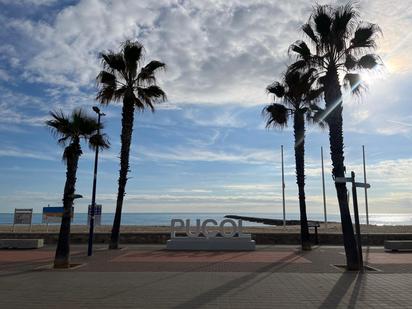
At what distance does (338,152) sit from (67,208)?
355 inches

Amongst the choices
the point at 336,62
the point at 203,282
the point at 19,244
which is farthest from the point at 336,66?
the point at 19,244

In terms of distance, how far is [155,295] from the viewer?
32.0 ft

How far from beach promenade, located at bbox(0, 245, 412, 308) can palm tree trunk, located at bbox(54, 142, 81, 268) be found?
0.62 m

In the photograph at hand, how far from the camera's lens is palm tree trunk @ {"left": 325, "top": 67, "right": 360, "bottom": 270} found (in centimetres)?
1414

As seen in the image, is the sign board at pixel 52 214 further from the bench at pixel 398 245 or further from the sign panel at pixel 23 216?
the bench at pixel 398 245

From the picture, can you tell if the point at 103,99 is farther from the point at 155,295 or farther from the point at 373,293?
the point at 373,293

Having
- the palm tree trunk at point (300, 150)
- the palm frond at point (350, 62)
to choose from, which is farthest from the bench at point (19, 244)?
the palm frond at point (350, 62)

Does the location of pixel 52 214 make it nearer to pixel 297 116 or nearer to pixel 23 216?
pixel 23 216

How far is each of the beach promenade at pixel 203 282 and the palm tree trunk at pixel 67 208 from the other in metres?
0.62

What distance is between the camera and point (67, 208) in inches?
587

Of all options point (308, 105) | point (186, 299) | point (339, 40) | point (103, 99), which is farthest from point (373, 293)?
point (103, 99)

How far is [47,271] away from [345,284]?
8.54 meters

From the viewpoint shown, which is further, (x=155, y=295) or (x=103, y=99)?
(x=103, y=99)

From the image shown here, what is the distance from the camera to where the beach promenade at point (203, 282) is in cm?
911
